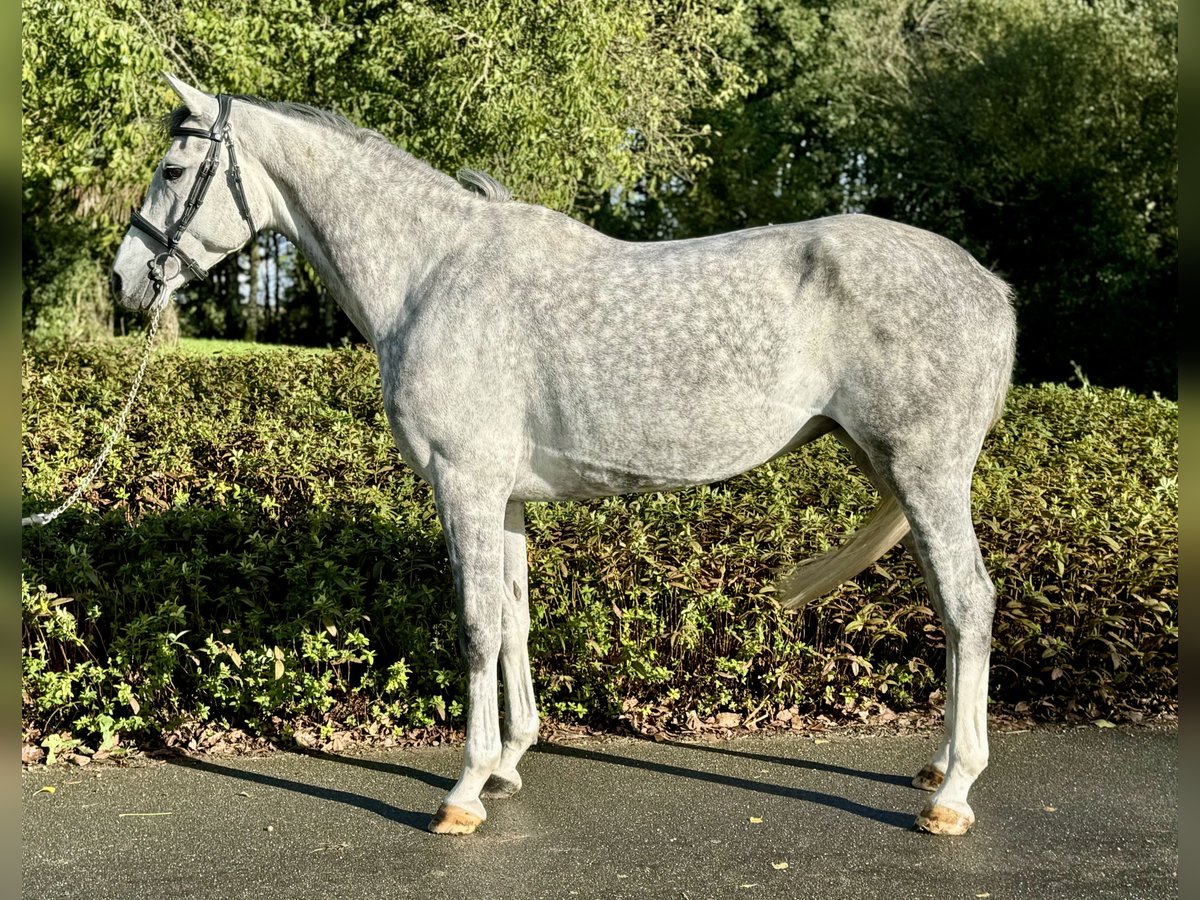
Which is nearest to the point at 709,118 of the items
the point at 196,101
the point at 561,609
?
the point at 561,609

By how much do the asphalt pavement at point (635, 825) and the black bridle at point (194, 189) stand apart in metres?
1.95

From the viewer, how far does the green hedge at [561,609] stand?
5121 millimetres

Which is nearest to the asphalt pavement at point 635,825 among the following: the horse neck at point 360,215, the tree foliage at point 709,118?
the horse neck at point 360,215

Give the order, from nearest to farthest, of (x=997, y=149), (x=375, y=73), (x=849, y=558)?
(x=849, y=558) → (x=375, y=73) → (x=997, y=149)

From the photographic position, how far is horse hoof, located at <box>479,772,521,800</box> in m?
4.55

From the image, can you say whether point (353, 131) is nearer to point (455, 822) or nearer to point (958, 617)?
point (455, 822)

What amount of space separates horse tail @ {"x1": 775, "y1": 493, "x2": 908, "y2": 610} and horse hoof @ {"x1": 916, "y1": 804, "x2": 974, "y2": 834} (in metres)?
0.96

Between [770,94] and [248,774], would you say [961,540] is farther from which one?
[770,94]

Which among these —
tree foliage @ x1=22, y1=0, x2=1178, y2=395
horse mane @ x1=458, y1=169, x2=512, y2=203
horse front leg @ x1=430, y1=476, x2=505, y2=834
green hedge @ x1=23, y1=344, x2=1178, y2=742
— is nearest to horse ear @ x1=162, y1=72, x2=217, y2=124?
horse mane @ x1=458, y1=169, x2=512, y2=203

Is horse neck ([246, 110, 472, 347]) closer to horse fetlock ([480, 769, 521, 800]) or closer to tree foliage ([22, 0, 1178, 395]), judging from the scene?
horse fetlock ([480, 769, 521, 800])

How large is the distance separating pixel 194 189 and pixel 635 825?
271cm

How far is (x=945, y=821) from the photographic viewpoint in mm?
4090

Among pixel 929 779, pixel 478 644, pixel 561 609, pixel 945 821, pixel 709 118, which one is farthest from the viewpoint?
pixel 709 118

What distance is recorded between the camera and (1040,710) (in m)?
5.51
